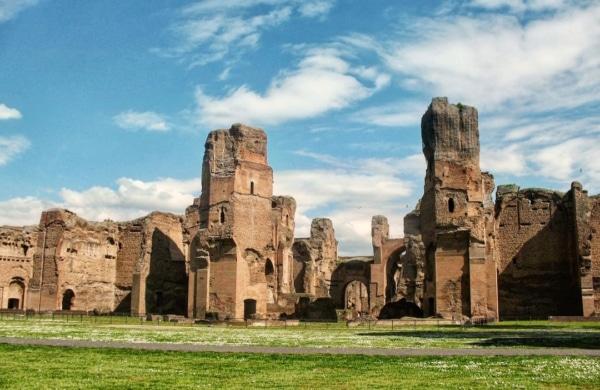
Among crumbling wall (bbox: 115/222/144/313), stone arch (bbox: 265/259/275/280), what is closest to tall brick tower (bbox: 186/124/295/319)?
stone arch (bbox: 265/259/275/280)

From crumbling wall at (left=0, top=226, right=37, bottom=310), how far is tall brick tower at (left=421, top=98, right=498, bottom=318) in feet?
92.9

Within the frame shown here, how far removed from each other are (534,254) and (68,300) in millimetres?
31190

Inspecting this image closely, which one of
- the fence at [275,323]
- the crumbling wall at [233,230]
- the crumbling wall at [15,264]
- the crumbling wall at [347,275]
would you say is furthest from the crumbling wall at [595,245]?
the crumbling wall at [15,264]

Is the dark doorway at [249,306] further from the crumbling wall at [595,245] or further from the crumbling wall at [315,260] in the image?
the crumbling wall at [595,245]

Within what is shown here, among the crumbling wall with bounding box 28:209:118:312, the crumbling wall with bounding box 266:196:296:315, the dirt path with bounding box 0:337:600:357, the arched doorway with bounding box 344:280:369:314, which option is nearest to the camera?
the dirt path with bounding box 0:337:600:357

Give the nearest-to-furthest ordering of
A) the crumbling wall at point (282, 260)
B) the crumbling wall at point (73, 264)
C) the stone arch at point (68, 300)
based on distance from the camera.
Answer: the crumbling wall at point (282, 260) → the crumbling wall at point (73, 264) → the stone arch at point (68, 300)

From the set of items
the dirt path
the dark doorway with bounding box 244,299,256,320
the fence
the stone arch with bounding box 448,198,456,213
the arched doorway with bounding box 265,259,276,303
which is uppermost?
the stone arch with bounding box 448,198,456,213

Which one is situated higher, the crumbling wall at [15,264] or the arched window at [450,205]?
the arched window at [450,205]

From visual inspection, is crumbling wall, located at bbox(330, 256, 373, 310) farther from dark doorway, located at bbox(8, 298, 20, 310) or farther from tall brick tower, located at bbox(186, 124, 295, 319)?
dark doorway, located at bbox(8, 298, 20, 310)

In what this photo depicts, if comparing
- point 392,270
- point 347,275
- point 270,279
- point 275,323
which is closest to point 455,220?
point 275,323

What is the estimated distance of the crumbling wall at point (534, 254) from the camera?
4040 cm

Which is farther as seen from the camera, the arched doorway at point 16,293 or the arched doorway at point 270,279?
the arched doorway at point 16,293

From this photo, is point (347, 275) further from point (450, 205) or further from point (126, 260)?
point (450, 205)

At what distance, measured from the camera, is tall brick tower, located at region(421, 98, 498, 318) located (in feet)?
113
